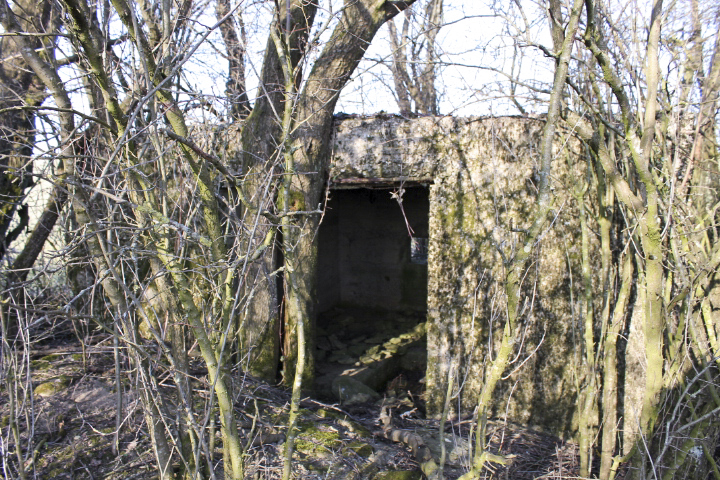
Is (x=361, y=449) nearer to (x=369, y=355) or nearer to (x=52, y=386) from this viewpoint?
(x=52, y=386)

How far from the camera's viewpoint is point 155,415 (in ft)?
7.96

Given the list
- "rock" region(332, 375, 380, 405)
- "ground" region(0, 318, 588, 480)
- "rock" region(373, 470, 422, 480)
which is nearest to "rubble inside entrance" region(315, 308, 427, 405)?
"rock" region(332, 375, 380, 405)

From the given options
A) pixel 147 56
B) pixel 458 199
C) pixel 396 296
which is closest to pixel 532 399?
pixel 458 199

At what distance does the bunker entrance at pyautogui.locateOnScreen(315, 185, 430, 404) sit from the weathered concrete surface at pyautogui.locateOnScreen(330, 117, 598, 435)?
9.80 ft

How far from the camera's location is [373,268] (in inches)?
368

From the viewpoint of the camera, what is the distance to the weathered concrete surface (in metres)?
4.07

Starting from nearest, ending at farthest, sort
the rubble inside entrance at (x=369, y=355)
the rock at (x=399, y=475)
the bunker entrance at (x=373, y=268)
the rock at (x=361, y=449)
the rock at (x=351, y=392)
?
the rock at (x=399, y=475), the rock at (x=361, y=449), the rock at (x=351, y=392), the rubble inside entrance at (x=369, y=355), the bunker entrance at (x=373, y=268)

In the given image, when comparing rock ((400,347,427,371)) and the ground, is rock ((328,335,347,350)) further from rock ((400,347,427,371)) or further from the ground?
the ground

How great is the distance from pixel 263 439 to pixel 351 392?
157cm

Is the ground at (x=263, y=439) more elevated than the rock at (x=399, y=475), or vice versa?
the ground at (x=263, y=439)

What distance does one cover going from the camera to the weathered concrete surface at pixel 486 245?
13.4 feet

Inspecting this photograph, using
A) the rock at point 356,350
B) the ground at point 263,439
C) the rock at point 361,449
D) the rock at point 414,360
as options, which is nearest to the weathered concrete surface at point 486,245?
the ground at point 263,439

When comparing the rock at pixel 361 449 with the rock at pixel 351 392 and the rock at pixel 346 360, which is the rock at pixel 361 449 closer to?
the rock at pixel 351 392

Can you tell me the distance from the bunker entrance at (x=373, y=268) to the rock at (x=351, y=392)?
2.11 meters
